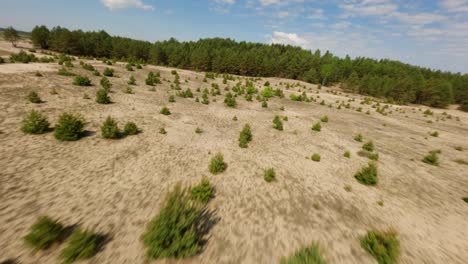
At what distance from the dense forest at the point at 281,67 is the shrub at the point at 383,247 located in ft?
242

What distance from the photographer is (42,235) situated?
6480mm

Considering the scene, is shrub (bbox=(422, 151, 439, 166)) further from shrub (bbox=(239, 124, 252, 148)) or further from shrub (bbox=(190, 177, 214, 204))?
shrub (bbox=(190, 177, 214, 204))

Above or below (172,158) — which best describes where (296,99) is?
above

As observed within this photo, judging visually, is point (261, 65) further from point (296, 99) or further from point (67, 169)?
point (67, 169)

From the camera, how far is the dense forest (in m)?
66.9

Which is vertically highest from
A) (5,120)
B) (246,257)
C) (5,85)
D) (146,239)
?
(5,85)

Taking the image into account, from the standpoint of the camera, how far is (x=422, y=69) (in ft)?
381

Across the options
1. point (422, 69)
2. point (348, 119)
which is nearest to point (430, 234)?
point (348, 119)

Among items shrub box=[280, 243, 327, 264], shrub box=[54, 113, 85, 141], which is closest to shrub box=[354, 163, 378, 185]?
shrub box=[280, 243, 327, 264]

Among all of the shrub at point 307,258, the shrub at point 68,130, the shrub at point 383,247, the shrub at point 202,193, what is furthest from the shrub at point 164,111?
the shrub at point 383,247

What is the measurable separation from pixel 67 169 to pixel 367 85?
91.8 metres

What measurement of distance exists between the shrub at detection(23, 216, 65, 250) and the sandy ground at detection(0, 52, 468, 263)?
0.96 ft

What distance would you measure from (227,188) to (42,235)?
773 cm

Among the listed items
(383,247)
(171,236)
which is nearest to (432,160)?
(383,247)
